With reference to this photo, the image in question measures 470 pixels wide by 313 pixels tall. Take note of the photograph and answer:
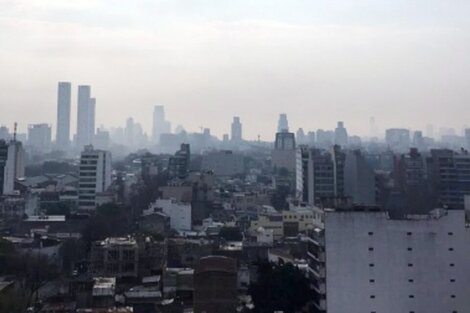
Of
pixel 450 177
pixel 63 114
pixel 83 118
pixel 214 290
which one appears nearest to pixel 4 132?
pixel 63 114

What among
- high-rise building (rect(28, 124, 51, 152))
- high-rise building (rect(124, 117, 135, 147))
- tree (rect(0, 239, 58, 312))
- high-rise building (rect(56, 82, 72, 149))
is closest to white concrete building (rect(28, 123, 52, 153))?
high-rise building (rect(28, 124, 51, 152))

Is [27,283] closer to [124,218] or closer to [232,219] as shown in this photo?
[124,218]

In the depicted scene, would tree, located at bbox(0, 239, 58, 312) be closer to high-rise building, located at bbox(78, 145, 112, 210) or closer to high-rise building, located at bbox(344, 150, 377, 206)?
high-rise building, located at bbox(78, 145, 112, 210)

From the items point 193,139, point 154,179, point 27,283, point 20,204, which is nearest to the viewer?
point 27,283

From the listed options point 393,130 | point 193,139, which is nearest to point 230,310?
point 393,130

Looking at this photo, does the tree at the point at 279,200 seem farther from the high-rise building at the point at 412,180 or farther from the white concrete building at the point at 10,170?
the white concrete building at the point at 10,170

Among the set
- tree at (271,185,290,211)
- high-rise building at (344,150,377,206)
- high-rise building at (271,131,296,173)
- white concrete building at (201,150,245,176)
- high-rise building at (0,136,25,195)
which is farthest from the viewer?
white concrete building at (201,150,245,176)
